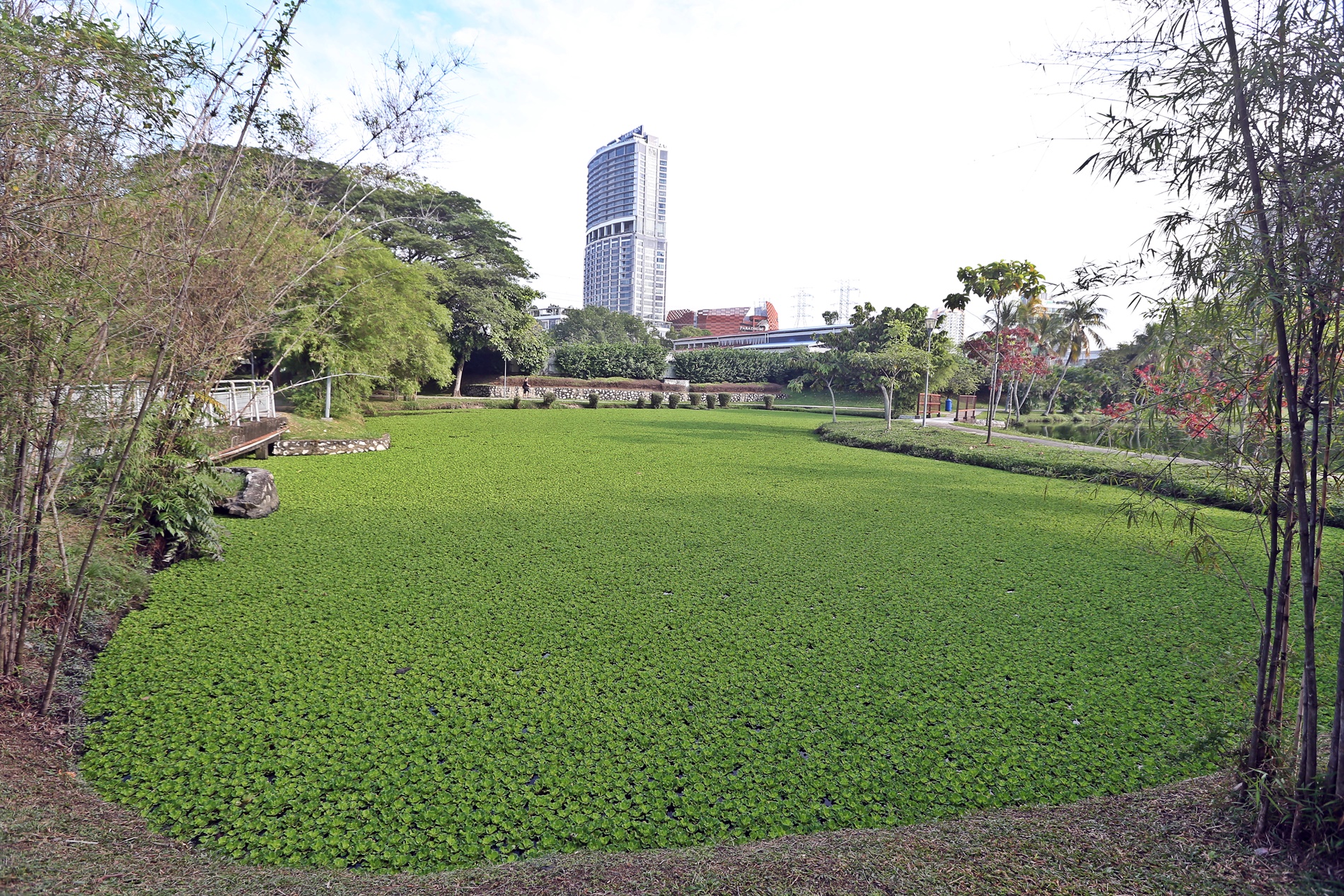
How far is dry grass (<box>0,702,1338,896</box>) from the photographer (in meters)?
1.63

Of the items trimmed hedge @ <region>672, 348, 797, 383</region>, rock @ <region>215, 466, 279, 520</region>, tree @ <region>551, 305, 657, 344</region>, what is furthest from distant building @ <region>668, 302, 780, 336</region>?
rock @ <region>215, 466, 279, 520</region>

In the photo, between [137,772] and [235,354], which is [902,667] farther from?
[235,354]

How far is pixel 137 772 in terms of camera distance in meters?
2.28

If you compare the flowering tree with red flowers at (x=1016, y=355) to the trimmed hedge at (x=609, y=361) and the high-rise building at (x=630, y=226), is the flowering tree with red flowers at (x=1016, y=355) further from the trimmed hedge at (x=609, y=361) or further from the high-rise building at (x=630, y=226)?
the high-rise building at (x=630, y=226)

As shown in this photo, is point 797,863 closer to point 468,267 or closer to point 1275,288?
point 1275,288

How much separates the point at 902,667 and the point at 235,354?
13.4 feet

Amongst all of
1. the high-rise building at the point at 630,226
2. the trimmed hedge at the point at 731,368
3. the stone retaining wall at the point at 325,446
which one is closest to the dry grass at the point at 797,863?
the stone retaining wall at the point at 325,446

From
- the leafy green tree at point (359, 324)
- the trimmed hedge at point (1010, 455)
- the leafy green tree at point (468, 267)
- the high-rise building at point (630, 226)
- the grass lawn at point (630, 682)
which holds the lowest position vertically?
the grass lawn at point (630, 682)

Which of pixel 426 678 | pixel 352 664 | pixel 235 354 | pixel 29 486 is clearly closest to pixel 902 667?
pixel 426 678

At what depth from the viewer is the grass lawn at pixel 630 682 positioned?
2191mm

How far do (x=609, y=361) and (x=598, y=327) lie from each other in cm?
1862

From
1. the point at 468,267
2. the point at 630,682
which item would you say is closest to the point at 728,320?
the point at 468,267

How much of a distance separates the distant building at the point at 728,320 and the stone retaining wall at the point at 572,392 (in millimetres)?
37948

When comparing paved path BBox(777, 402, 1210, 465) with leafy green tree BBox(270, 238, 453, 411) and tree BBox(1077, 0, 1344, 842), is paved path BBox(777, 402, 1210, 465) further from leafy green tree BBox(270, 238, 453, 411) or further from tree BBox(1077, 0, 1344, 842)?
leafy green tree BBox(270, 238, 453, 411)
